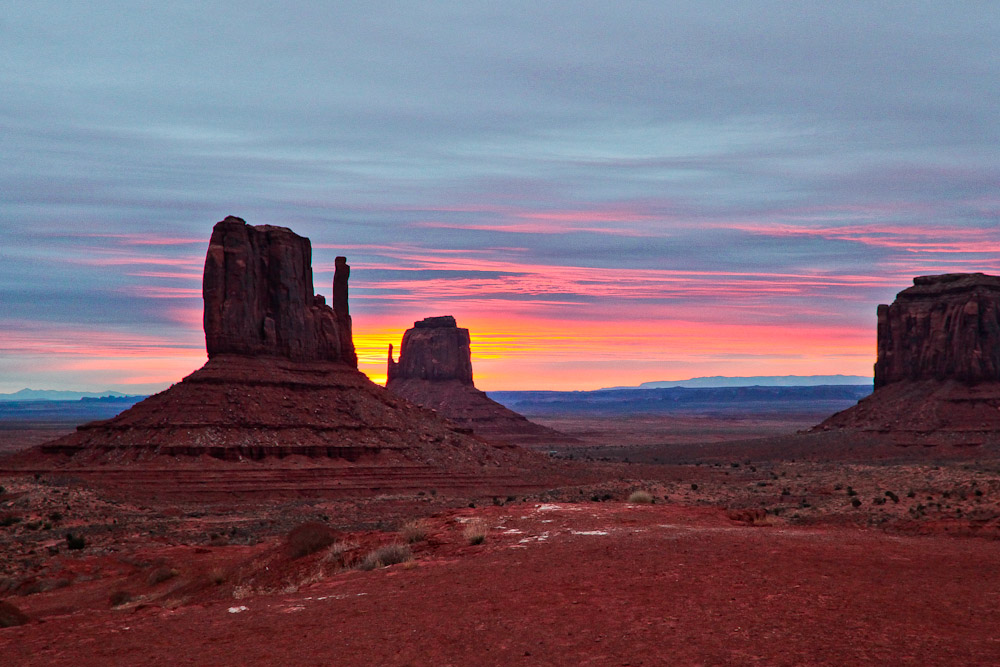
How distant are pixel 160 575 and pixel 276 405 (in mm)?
46043

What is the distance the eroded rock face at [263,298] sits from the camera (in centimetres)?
7406

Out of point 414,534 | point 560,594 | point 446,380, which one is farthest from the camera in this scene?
point 446,380

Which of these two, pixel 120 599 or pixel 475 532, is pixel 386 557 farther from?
pixel 120 599

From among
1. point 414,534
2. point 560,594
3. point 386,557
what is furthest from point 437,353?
point 560,594

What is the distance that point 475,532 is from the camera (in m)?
21.1

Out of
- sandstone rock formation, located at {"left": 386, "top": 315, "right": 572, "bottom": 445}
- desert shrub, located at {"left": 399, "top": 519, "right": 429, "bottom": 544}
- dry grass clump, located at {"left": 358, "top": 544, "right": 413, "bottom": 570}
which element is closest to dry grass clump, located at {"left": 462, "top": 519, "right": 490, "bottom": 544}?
desert shrub, located at {"left": 399, "top": 519, "right": 429, "bottom": 544}

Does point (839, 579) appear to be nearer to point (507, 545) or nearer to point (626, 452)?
point (507, 545)

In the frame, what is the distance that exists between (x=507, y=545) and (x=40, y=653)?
31.2 ft

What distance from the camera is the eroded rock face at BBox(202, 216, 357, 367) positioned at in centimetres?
7406

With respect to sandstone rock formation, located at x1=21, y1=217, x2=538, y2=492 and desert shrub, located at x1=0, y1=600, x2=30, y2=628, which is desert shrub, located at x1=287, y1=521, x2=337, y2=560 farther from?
sandstone rock formation, located at x1=21, y1=217, x2=538, y2=492

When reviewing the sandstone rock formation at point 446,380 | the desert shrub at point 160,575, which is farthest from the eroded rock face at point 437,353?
the desert shrub at point 160,575

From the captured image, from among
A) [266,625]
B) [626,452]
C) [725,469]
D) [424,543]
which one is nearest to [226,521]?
[424,543]

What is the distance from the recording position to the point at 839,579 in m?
15.6

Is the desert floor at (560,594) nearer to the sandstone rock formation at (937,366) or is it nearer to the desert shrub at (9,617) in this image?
the desert shrub at (9,617)
